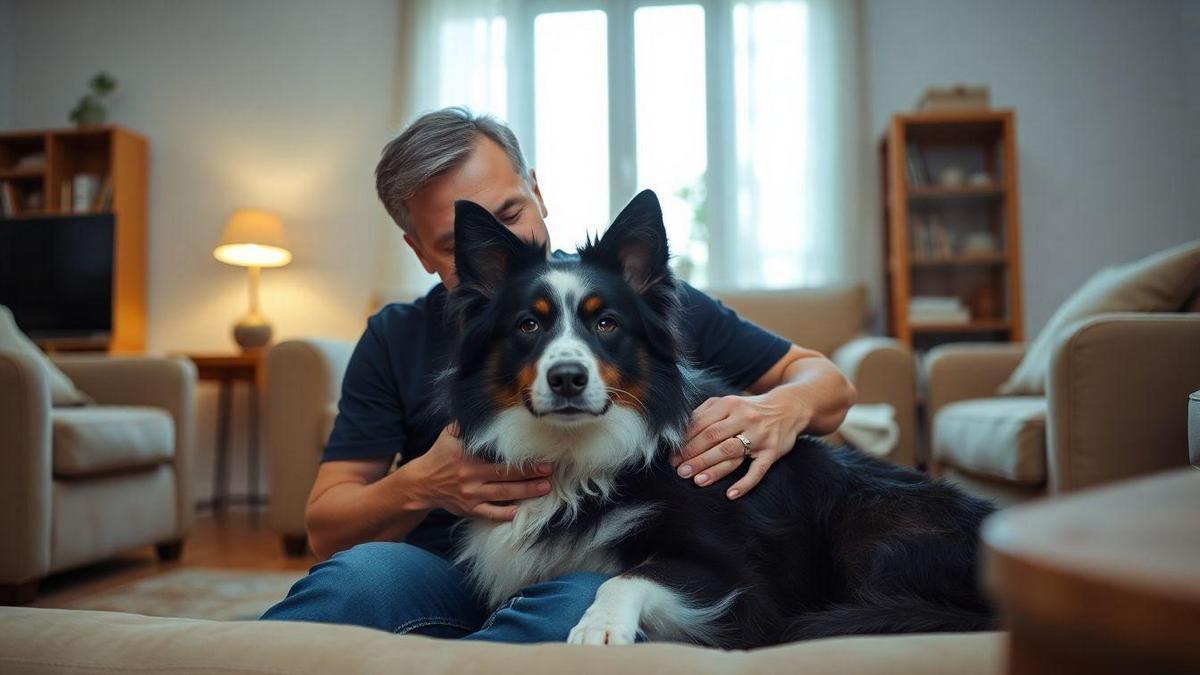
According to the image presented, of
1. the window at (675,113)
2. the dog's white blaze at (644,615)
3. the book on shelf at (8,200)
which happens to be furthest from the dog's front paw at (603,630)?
the book on shelf at (8,200)

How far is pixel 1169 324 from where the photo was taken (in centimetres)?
207

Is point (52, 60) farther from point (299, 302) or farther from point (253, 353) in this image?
point (253, 353)

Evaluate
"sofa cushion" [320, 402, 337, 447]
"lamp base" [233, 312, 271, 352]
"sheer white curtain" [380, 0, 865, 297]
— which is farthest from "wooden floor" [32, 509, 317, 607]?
"sheer white curtain" [380, 0, 865, 297]

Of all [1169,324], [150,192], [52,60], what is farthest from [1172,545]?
[52,60]

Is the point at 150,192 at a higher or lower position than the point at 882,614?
higher

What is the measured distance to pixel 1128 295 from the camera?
9.61 ft

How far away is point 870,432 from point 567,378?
2.32 m

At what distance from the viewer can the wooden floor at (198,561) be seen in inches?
123

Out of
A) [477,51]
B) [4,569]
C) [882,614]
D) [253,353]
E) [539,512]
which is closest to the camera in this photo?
[882,614]

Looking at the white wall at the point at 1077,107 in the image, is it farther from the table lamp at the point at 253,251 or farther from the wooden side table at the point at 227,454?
the wooden side table at the point at 227,454

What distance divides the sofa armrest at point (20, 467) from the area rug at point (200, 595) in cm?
23

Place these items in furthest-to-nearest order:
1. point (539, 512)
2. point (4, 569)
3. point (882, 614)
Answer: point (4, 569), point (539, 512), point (882, 614)

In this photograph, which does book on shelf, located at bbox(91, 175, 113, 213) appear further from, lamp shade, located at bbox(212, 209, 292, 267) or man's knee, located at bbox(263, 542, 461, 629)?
man's knee, located at bbox(263, 542, 461, 629)

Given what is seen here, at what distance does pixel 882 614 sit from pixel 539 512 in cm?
53
